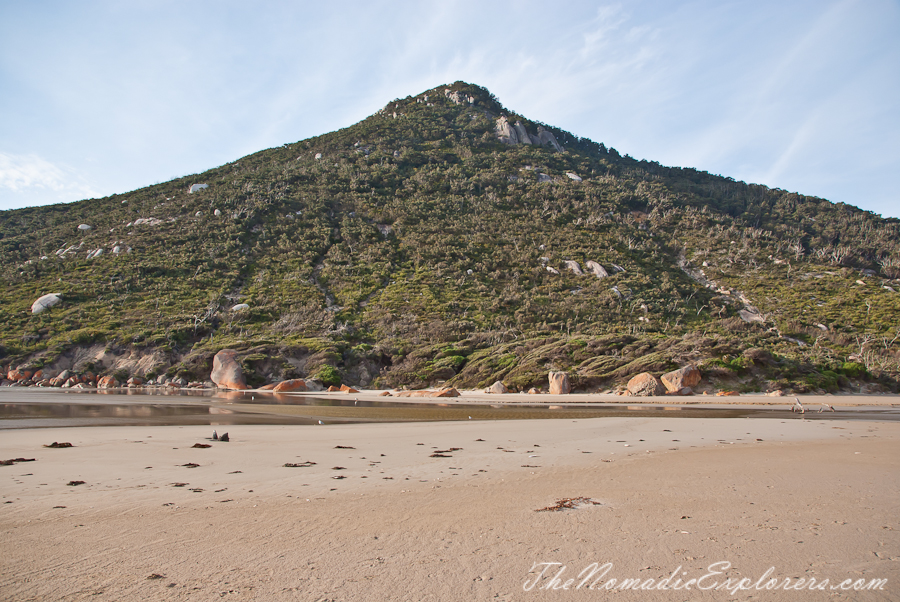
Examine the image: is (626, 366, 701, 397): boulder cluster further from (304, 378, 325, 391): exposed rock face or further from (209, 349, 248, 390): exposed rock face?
(209, 349, 248, 390): exposed rock face

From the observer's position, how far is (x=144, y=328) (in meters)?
50.2

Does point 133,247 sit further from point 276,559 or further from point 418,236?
point 276,559

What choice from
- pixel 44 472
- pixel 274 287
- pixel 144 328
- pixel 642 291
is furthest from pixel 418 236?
pixel 44 472

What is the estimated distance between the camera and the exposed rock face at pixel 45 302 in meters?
52.8

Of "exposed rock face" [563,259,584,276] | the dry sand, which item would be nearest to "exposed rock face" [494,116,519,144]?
"exposed rock face" [563,259,584,276]

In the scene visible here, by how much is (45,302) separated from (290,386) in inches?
1529

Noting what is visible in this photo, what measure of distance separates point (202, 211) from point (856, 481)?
308 ft

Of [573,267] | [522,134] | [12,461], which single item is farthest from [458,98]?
[12,461]

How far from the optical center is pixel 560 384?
1337 inches

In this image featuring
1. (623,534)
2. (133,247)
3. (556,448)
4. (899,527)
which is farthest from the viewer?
(133,247)

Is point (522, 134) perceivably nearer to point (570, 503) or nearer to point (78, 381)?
point (78, 381)

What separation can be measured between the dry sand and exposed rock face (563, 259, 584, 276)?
189 ft

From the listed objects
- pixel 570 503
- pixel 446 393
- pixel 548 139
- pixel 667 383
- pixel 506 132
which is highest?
pixel 548 139

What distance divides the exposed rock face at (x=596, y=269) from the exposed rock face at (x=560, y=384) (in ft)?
113
